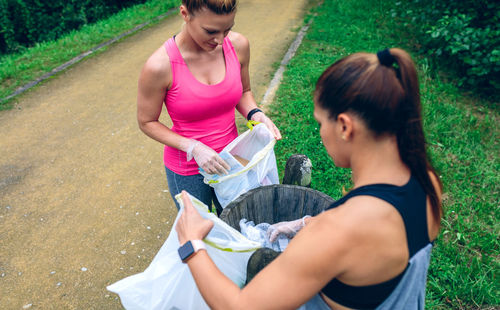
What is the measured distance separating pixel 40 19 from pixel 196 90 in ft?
31.6

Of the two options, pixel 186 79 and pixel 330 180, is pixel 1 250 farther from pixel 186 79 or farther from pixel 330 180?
pixel 330 180

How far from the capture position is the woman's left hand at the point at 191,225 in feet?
4.55

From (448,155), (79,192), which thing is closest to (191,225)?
(79,192)

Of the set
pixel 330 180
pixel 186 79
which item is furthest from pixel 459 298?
pixel 186 79

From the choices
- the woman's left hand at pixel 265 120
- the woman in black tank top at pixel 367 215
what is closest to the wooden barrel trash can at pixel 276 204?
the woman's left hand at pixel 265 120

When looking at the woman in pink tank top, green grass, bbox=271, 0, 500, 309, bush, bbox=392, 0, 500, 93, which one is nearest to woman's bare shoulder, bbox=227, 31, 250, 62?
the woman in pink tank top

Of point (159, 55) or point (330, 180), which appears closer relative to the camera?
point (159, 55)

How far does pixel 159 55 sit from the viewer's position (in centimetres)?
184

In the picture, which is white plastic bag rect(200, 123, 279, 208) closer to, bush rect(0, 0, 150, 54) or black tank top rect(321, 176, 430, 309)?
black tank top rect(321, 176, 430, 309)

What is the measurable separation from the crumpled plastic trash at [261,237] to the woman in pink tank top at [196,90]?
33 cm

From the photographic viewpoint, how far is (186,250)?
1.33 metres

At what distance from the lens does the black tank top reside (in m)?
1.09

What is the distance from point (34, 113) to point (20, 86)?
0.93m

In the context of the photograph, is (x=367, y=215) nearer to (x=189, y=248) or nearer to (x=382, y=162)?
(x=382, y=162)
